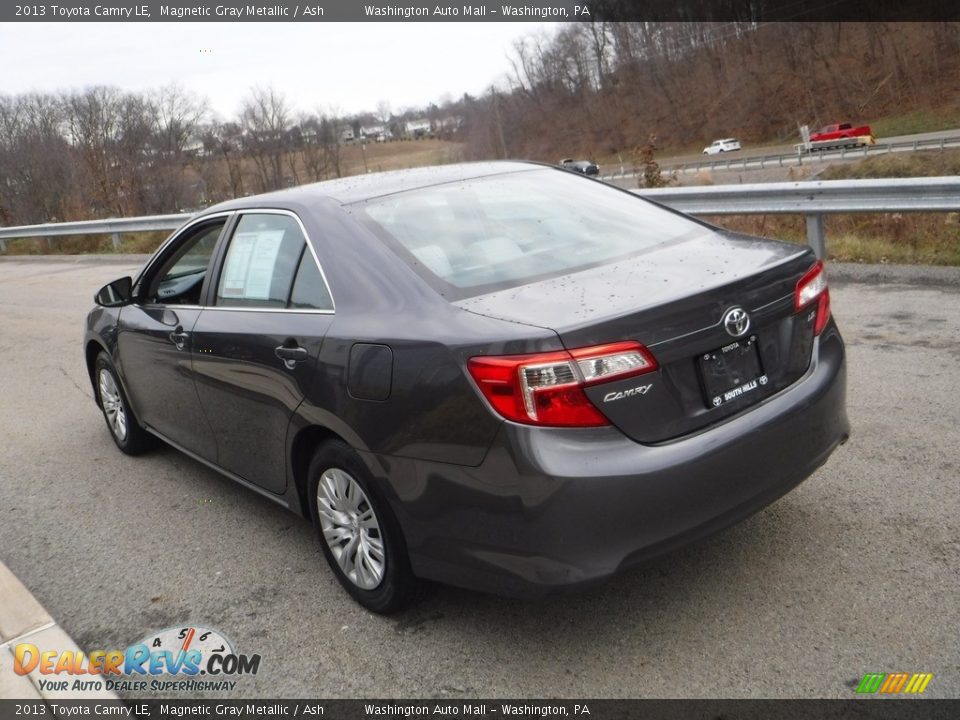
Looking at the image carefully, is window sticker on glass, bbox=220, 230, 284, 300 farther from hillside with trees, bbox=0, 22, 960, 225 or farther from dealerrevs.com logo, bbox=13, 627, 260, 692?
hillside with trees, bbox=0, 22, 960, 225

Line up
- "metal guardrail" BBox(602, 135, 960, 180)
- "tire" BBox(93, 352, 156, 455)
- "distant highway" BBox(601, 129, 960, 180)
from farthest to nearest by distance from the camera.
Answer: "distant highway" BBox(601, 129, 960, 180)
"metal guardrail" BBox(602, 135, 960, 180)
"tire" BBox(93, 352, 156, 455)

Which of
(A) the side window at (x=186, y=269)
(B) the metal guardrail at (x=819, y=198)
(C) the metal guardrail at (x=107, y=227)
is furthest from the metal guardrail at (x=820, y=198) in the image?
(C) the metal guardrail at (x=107, y=227)

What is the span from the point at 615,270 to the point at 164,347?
102 inches

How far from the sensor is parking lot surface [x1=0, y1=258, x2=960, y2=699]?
→ 295 cm

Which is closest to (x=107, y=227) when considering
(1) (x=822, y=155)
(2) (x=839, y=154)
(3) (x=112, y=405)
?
(3) (x=112, y=405)

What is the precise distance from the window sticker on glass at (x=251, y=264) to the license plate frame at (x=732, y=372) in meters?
1.96

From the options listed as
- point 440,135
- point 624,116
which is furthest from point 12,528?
point 440,135

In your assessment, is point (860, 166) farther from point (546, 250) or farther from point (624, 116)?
point (624, 116)

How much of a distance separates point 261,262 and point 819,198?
629 cm

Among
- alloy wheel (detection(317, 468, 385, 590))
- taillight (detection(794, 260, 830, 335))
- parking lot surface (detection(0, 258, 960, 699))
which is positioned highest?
taillight (detection(794, 260, 830, 335))

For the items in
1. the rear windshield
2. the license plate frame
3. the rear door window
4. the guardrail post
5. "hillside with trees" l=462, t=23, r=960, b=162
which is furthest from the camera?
"hillside with trees" l=462, t=23, r=960, b=162

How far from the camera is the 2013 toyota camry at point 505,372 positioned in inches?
108

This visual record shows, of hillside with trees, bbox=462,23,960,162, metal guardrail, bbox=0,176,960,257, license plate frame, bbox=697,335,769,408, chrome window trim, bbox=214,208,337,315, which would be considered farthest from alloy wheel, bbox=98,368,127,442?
hillside with trees, bbox=462,23,960,162

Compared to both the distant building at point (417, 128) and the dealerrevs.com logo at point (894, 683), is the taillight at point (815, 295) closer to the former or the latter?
the dealerrevs.com logo at point (894, 683)
